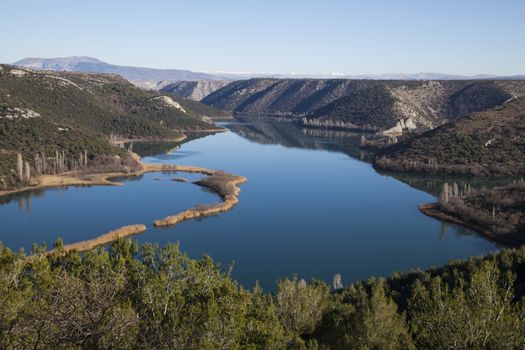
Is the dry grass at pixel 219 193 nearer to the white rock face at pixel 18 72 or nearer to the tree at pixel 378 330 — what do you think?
the tree at pixel 378 330

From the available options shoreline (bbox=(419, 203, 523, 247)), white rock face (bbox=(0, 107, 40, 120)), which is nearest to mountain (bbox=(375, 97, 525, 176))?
shoreline (bbox=(419, 203, 523, 247))

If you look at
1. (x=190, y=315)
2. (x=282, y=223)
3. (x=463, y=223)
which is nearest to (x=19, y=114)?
(x=282, y=223)

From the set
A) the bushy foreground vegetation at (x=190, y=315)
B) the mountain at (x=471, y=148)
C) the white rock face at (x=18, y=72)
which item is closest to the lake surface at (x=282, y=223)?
the mountain at (x=471, y=148)

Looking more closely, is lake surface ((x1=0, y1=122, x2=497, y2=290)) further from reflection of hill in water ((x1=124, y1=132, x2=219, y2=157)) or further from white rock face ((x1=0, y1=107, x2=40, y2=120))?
reflection of hill in water ((x1=124, y1=132, x2=219, y2=157))

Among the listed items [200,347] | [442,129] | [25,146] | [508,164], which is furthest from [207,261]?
[442,129]

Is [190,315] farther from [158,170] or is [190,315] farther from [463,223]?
[158,170]

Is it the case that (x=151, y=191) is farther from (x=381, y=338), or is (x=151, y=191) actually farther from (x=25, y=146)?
(x=381, y=338)
